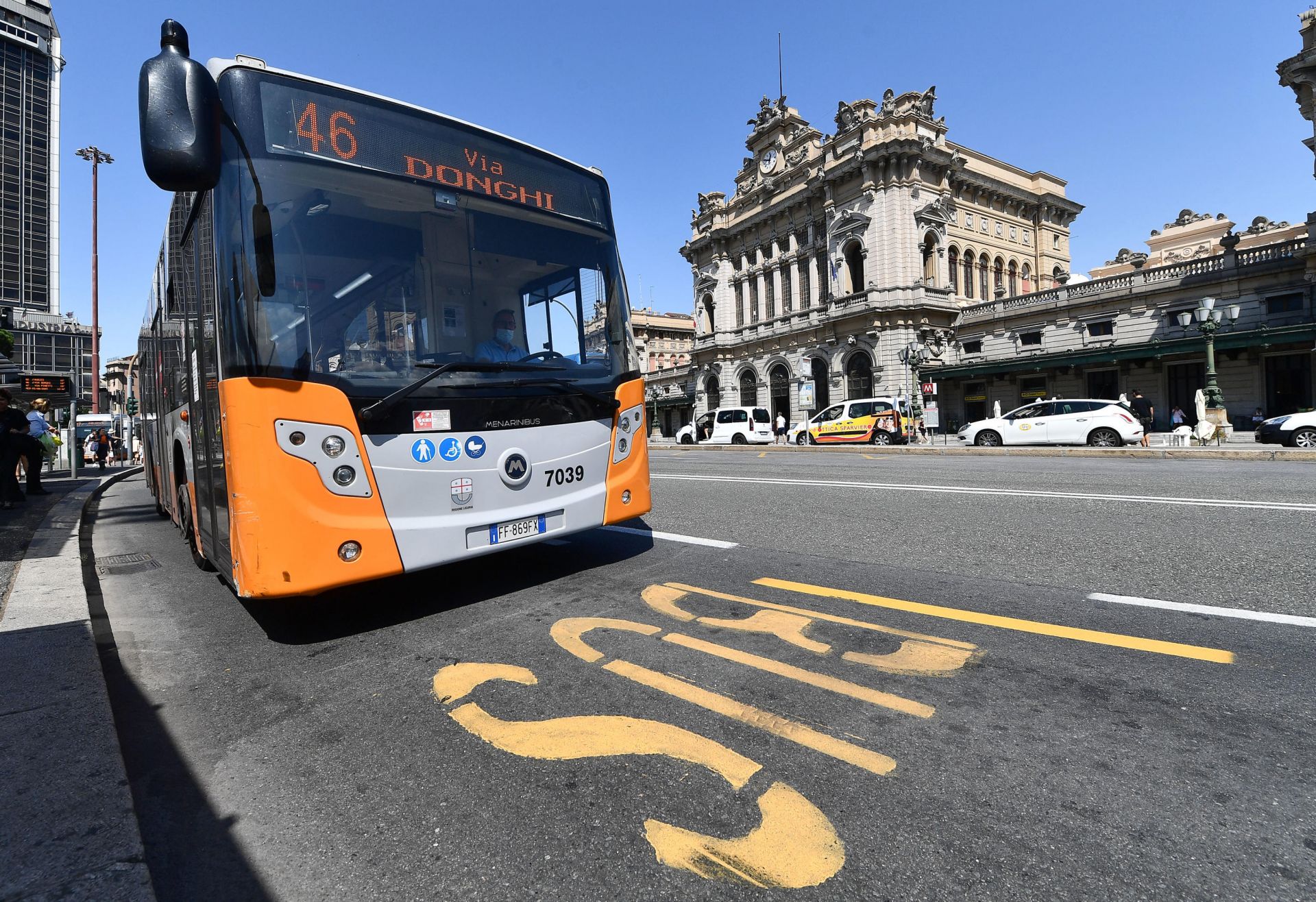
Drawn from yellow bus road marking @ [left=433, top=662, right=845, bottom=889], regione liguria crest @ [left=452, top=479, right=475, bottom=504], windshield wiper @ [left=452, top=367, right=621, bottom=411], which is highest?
windshield wiper @ [left=452, top=367, right=621, bottom=411]

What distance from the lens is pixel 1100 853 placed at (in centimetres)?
157

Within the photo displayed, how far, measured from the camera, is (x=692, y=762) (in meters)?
2.07

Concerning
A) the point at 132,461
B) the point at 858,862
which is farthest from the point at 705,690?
the point at 132,461

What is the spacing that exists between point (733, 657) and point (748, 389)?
Answer: 153ft

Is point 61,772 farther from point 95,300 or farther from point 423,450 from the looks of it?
point 95,300

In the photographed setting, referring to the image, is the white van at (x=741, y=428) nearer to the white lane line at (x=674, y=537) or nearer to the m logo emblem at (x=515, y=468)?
the white lane line at (x=674, y=537)

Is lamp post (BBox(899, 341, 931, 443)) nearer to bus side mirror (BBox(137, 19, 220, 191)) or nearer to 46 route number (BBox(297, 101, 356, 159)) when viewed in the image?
46 route number (BBox(297, 101, 356, 159))

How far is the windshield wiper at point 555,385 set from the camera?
12.1 feet

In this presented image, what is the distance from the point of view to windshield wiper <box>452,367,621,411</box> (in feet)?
12.1

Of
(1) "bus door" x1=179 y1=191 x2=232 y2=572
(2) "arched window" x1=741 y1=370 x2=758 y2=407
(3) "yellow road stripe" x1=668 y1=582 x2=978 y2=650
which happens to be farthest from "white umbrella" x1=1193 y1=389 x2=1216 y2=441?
(2) "arched window" x1=741 y1=370 x2=758 y2=407

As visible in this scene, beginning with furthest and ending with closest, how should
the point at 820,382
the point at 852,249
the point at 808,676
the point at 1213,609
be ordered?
the point at 820,382 → the point at 852,249 → the point at 1213,609 → the point at 808,676

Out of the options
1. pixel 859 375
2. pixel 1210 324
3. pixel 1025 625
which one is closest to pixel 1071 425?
pixel 1210 324

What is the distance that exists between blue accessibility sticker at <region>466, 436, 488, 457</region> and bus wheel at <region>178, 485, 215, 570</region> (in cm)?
289

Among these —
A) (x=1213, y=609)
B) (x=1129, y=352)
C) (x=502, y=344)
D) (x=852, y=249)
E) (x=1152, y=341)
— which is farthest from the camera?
(x=852, y=249)
